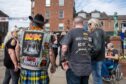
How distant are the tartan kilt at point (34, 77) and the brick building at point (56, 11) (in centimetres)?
6733

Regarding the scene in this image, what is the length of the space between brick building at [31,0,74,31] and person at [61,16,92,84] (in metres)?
67.0

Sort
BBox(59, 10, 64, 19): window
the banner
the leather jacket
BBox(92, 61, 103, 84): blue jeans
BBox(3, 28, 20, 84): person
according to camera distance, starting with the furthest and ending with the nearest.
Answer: BBox(59, 10, 64, 19): window, BBox(92, 61, 103, 84): blue jeans, the leather jacket, BBox(3, 28, 20, 84): person, the banner

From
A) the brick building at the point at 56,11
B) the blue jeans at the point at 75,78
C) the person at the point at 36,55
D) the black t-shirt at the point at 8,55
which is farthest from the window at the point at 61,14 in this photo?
the person at the point at 36,55

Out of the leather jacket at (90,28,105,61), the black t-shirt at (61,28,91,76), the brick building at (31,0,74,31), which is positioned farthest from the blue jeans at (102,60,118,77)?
the brick building at (31,0,74,31)

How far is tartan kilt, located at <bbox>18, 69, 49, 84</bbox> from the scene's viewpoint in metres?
6.35

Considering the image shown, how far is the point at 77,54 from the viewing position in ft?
21.8

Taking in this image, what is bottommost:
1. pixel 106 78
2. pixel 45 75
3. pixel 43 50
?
pixel 106 78

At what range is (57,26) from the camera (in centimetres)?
7506

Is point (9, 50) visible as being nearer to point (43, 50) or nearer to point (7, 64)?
point (7, 64)

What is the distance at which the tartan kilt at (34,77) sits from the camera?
635cm

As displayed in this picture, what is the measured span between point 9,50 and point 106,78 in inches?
174

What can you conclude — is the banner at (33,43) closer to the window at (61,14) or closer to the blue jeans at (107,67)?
the blue jeans at (107,67)

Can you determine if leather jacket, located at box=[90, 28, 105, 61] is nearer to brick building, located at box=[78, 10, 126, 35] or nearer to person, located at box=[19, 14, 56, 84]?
person, located at box=[19, 14, 56, 84]

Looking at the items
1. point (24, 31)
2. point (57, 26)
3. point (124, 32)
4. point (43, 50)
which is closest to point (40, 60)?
point (43, 50)
